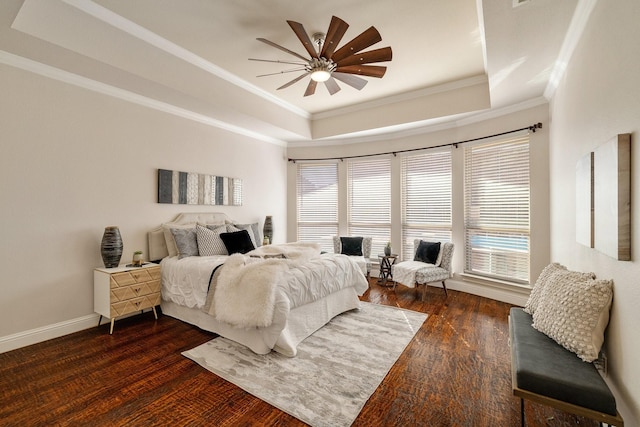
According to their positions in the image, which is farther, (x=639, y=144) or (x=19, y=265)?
(x=19, y=265)

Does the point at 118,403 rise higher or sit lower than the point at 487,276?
lower

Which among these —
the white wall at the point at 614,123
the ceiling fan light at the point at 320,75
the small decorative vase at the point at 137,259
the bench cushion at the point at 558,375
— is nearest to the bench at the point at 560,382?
the bench cushion at the point at 558,375

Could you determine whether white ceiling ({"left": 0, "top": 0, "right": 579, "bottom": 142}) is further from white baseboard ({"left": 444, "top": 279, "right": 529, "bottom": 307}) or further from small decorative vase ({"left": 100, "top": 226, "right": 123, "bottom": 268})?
white baseboard ({"left": 444, "top": 279, "right": 529, "bottom": 307})

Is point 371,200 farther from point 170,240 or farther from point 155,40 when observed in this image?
point 155,40

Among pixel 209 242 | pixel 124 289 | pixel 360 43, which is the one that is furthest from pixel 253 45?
pixel 124 289

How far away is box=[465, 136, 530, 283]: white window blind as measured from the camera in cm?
408

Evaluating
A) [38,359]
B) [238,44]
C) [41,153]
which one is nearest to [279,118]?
[238,44]

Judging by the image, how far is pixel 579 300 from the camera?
174 centimetres

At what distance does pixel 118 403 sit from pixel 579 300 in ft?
10.4

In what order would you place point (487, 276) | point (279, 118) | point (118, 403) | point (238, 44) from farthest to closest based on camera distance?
point (279, 118) < point (487, 276) < point (238, 44) < point (118, 403)

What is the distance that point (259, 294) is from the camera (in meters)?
2.56

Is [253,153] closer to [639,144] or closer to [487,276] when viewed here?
[487,276]

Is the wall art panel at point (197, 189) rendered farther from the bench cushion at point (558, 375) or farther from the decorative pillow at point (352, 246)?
the bench cushion at point (558, 375)

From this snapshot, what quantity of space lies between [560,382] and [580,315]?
0.48 metres
